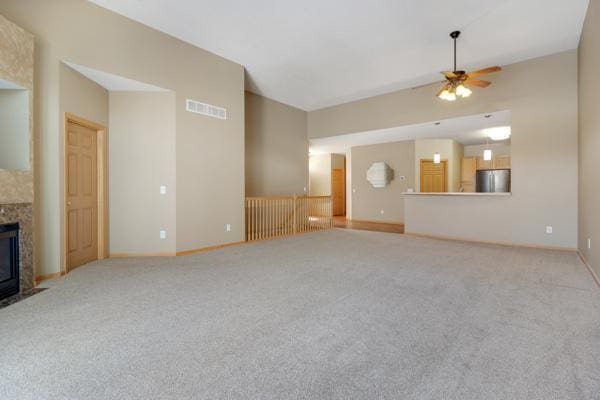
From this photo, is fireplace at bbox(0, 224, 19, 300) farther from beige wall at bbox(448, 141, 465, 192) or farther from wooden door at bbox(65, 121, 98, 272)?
beige wall at bbox(448, 141, 465, 192)

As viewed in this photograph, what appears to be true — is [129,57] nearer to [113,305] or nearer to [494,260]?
[113,305]

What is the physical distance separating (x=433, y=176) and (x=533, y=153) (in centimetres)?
396

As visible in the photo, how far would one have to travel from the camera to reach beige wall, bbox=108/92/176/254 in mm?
4562

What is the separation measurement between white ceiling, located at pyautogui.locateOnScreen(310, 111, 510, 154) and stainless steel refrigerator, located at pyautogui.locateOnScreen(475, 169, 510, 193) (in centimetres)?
117

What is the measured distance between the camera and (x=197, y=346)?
1900 mm

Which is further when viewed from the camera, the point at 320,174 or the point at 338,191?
the point at 338,191

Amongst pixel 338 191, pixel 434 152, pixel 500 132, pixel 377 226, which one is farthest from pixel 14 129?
pixel 338 191

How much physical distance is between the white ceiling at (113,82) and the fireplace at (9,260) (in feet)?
7.21

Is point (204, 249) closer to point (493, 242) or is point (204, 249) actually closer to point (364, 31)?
point (364, 31)

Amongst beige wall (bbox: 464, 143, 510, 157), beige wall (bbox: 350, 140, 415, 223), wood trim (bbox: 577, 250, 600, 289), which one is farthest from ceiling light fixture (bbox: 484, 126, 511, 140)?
wood trim (bbox: 577, 250, 600, 289)

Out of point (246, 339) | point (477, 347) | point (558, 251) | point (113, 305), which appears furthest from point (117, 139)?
point (558, 251)

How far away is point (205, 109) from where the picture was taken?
5.12 m

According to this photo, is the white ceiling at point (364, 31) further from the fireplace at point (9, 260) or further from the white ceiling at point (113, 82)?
the fireplace at point (9, 260)

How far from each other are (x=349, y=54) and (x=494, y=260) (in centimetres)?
425
